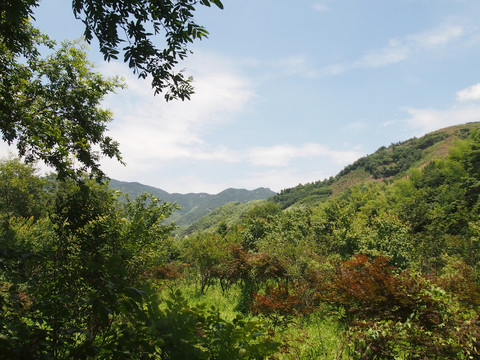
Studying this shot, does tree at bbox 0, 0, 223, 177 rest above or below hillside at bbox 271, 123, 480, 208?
below

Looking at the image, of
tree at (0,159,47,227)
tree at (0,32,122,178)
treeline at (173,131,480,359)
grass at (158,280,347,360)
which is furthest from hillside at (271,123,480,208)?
tree at (0,32,122,178)

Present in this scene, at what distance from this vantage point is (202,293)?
16625mm

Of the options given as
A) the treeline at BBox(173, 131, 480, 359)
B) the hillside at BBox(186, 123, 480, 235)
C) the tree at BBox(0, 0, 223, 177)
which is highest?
the hillside at BBox(186, 123, 480, 235)

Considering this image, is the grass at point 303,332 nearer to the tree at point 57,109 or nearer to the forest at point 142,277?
the forest at point 142,277

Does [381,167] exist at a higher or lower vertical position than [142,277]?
higher

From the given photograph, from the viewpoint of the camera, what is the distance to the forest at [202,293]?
168 cm

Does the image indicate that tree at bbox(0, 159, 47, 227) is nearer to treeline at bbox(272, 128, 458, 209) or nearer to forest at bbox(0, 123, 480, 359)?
forest at bbox(0, 123, 480, 359)

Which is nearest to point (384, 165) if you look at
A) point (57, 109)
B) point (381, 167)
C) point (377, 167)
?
point (381, 167)

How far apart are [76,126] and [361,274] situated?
27.7 ft

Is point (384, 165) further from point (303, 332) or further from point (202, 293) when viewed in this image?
point (303, 332)

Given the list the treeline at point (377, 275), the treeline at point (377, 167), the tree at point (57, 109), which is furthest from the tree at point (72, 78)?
the treeline at point (377, 167)

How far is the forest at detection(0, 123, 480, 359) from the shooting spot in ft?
5.52

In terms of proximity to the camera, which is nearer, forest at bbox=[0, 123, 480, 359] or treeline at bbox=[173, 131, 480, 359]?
forest at bbox=[0, 123, 480, 359]

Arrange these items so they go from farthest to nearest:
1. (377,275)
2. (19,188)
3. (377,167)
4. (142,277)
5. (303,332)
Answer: (377,167) < (19,188) < (142,277) < (303,332) < (377,275)
